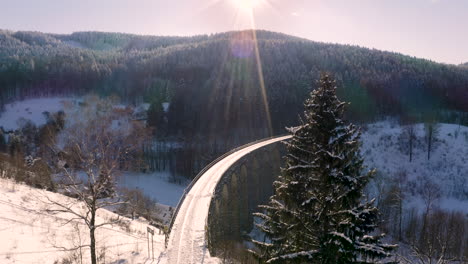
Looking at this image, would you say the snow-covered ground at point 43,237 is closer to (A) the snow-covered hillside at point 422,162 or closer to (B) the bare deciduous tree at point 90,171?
(B) the bare deciduous tree at point 90,171

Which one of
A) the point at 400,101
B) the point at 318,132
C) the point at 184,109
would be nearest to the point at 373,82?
the point at 400,101

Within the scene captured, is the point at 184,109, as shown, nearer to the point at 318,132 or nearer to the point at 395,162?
the point at 395,162

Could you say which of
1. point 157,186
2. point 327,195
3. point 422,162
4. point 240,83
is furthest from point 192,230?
point 240,83

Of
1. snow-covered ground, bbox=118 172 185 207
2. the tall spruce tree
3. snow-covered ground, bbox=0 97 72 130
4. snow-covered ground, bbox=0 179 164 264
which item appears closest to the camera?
the tall spruce tree

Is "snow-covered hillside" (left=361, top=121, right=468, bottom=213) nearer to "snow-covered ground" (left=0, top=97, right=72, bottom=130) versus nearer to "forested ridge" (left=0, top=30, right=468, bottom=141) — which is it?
"forested ridge" (left=0, top=30, right=468, bottom=141)

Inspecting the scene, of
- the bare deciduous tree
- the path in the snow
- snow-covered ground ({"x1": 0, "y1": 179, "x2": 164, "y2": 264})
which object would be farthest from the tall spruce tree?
snow-covered ground ({"x1": 0, "y1": 179, "x2": 164, "y2": 264})

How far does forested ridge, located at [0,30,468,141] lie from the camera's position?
246 feet

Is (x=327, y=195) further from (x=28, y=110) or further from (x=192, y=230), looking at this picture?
(x=28, y=110)

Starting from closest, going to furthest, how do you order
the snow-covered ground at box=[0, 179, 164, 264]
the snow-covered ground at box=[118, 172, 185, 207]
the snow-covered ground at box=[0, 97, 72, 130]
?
the snow-covered ground at box=[0, 179, 164, 264] → the snow-covered ground at box=[118, 172, 185, 207] → the snow-covered ground at box=[0, 97, 72, 130]

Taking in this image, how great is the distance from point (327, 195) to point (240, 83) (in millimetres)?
79333

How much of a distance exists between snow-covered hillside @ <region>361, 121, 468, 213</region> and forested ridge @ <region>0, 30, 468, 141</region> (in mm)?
11377

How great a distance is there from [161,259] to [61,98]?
338 feet

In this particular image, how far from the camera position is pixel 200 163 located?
6456 cm

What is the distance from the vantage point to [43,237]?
47.3 feet
